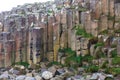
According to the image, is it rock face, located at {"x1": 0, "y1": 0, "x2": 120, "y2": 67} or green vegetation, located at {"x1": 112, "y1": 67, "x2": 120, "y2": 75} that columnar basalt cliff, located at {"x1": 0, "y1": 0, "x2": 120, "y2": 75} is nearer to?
rock face, located at {"x1": 0, "y1": 0, "x2": 120, "y2": 67}

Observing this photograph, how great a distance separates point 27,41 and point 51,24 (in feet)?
5.41

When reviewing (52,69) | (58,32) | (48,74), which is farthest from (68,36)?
(48,74)

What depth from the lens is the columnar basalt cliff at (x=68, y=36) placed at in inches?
1087

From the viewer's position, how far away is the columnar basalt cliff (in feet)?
90.6

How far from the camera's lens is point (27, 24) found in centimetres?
3219

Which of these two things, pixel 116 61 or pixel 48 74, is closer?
pixel 116 61

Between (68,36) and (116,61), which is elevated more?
(68,36)

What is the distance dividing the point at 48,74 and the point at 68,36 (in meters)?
3.30

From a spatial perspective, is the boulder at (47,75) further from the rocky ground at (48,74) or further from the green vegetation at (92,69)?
the green vegetation at (92,69)

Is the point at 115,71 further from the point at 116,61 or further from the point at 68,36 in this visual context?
the point at 68,36

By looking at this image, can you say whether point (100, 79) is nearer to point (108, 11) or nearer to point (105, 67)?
point (105, 67)

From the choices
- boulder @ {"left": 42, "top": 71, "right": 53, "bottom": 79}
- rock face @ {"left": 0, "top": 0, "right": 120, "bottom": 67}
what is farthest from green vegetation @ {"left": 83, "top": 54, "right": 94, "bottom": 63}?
boulder @ {"left": 42, "top": 71, "right": 53, "bottom": 79}

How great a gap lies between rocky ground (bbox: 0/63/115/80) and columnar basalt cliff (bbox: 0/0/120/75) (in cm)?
104

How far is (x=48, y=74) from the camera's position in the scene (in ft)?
86.7
